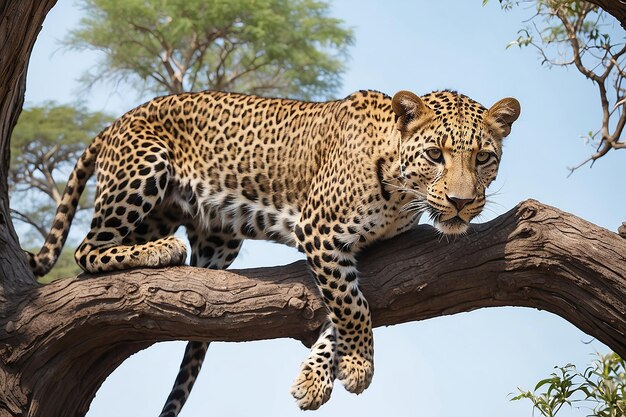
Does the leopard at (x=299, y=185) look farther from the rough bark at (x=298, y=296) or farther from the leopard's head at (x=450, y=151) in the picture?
the rough bark at (x=298, y=296)

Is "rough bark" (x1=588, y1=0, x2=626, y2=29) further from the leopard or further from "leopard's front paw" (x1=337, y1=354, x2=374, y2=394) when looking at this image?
"leopard's front paw" (x1=337, y1=354, x2=374, y2=394)

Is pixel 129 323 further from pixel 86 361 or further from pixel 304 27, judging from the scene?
pixel 304 27

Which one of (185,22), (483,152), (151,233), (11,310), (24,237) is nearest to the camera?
(483,152)

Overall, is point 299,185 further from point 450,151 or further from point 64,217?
point 64,217

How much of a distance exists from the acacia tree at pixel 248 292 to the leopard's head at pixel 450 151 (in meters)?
0.49

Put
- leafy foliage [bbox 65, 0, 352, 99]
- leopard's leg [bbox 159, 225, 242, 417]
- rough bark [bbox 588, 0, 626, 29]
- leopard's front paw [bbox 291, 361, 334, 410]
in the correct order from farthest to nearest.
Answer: leafy foliage [bbox 65, 0, 352, 99], leopard's leg [bbox 159, 225, 242, 417], rough bark [bbox 588, 0, 626, 29], leopard's front paw [bbox 291, 361, 334, 410]

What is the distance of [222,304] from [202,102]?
1789mm

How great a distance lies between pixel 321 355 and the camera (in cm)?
709

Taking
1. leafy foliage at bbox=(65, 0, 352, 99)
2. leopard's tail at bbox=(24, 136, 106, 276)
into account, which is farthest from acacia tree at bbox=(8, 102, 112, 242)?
leopard's tail at bbox=(24, 136, 106, 276)

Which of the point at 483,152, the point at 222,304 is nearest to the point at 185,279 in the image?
the point at 222,304

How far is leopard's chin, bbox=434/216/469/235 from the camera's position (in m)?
6.63

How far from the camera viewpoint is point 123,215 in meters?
7.84

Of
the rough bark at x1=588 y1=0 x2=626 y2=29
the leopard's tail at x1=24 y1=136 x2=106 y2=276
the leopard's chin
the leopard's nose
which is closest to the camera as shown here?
the leopard's nose

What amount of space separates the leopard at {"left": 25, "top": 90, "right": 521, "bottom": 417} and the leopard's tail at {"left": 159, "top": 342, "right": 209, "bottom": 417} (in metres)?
0.01
